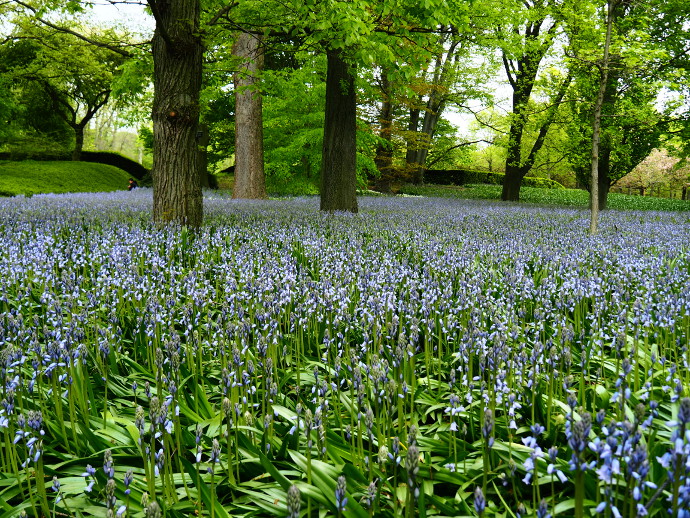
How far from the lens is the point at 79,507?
2.09 metres

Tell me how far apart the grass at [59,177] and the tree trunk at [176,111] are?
21.6 m

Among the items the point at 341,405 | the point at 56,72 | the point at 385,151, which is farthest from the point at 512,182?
the point at 56,72

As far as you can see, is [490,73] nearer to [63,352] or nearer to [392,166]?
[392,166]

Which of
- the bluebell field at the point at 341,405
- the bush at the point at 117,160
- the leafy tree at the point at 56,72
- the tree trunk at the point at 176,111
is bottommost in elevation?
the bluebell field at the point at 341,405

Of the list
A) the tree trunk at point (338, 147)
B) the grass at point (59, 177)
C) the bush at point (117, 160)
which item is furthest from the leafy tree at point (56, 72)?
the tree trunk at point (338, 147)

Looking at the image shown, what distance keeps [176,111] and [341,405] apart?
7117 millimetres

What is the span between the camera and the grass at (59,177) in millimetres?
28141

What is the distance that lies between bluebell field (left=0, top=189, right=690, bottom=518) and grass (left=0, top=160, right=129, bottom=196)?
26.2 metres

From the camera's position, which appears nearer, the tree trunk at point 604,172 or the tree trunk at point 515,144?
the tree trunk at point 604,172

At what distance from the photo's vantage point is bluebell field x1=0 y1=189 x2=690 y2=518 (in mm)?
1877

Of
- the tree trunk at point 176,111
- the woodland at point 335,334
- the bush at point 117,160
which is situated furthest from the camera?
the bush at point 117,160

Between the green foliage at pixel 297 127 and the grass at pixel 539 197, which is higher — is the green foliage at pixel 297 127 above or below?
above

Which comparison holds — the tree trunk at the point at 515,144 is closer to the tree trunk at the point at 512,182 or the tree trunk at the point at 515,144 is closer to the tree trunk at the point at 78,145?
the tree trunk at the point at 512,182

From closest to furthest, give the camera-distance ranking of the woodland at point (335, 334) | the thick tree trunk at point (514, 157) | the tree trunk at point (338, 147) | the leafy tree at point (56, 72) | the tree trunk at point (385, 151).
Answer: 1. the woodland at point (335, 334)
2. the tree trunk at point (338, 147)
3. the thick tree trunk at point (514, 157)
4. the tree trunk at point (385, 151)
5. the leafy tree at point (56, 72)
